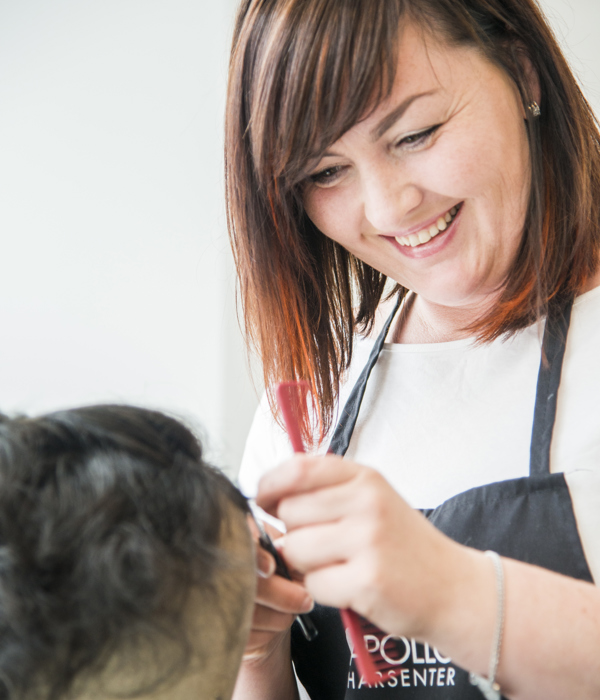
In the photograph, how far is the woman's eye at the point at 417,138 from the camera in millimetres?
916

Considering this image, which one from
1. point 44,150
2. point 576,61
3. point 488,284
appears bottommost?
point 488,284

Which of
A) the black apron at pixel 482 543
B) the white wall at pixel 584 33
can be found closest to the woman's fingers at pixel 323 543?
the black apron at pixel 482 543

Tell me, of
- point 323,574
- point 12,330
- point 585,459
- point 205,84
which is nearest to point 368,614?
point 323,574

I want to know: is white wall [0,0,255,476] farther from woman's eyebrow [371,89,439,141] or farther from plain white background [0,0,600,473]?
woman's eyebrow [371,89,439,141]

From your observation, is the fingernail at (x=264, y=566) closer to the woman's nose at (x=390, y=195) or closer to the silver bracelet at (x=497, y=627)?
the silver bracelet at (x=497, y=627)

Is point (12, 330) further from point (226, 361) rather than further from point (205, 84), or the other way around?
point (205, 84)

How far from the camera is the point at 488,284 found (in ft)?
3.64

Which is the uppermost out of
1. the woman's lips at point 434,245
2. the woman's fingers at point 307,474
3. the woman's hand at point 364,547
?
the woman's lips at point 434,245

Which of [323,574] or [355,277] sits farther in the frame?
[355,277]

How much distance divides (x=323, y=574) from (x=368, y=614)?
5 centimetres

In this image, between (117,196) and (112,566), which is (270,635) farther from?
(117,196)

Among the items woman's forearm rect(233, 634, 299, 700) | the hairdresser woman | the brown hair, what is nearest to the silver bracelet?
the hairdresser woman

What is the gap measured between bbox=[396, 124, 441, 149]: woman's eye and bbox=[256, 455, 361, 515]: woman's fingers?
498mm

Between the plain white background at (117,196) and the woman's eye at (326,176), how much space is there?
0.76m
